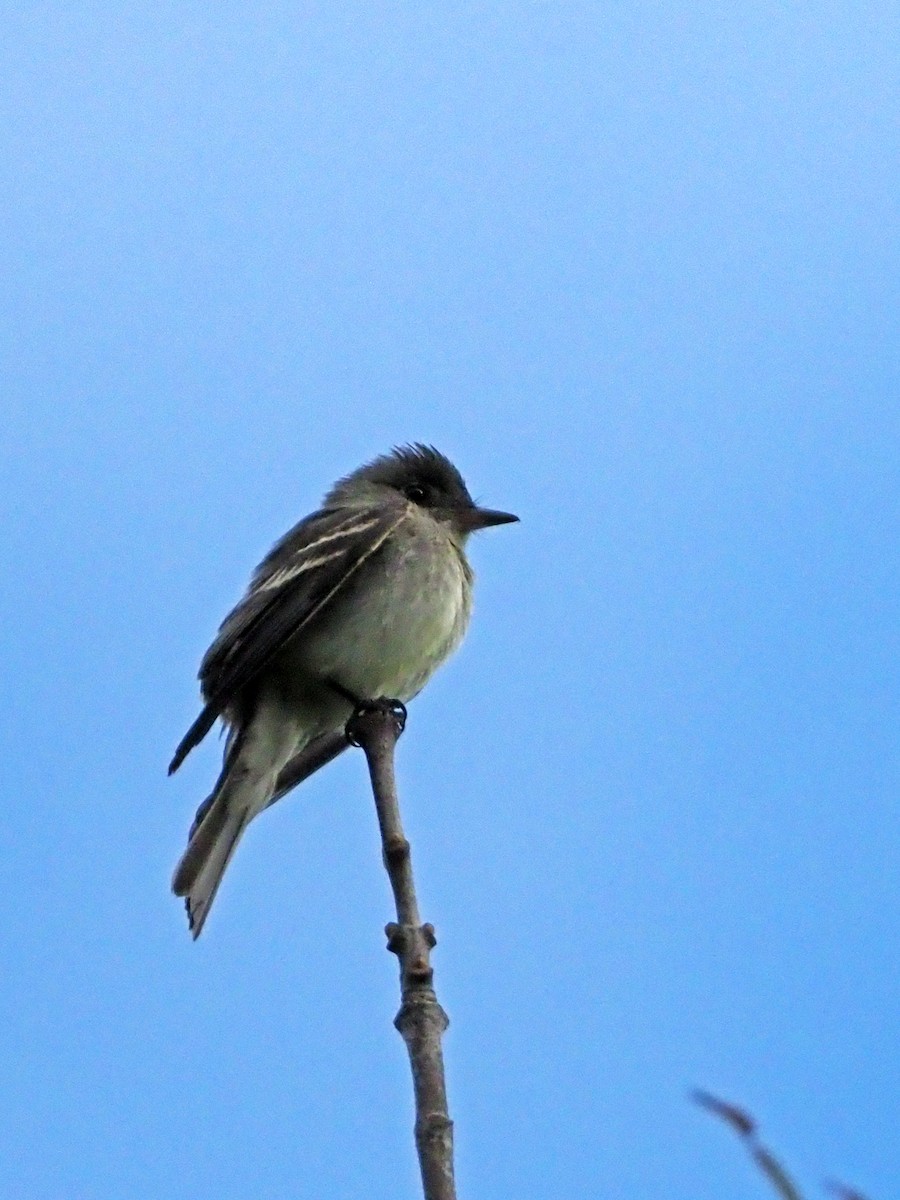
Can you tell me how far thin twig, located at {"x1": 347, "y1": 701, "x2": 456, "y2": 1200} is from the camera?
2389 millimetres

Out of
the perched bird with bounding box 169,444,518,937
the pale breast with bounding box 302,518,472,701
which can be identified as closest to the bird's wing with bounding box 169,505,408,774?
the perched bird with bounding box 169,444,518,937

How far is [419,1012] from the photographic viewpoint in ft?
9.46

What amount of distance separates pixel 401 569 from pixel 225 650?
1016 millimetres

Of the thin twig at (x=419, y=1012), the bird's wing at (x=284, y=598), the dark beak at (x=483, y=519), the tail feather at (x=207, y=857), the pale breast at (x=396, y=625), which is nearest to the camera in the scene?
the thin twig at (x=419, y=1012)

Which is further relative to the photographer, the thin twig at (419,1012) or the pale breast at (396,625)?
the pale breast at (396,625)

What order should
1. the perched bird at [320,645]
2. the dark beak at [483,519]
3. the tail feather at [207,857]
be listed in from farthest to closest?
the dark beak at [483,519] → the perched bird at [320,645] → the tail feather at [207,857]

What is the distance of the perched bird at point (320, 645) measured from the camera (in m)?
7.25

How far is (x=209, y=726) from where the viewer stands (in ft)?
23.0

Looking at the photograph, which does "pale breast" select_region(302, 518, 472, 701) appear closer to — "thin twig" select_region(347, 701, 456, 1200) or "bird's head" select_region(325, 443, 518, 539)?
"bird's head" select_region(325, 443, 518, 539)

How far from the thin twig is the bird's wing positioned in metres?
3.20

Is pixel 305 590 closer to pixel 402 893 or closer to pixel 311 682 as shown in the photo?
pixel 311 682

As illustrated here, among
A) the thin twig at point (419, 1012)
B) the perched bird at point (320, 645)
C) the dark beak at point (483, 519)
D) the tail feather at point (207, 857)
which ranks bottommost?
the thin twig at point (419, 1012)

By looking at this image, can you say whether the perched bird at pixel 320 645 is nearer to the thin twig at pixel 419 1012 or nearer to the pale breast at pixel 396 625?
the pale breast at pixel 396 625

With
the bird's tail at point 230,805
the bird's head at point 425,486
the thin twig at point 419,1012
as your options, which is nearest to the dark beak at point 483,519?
the bird's head at point 425,486
